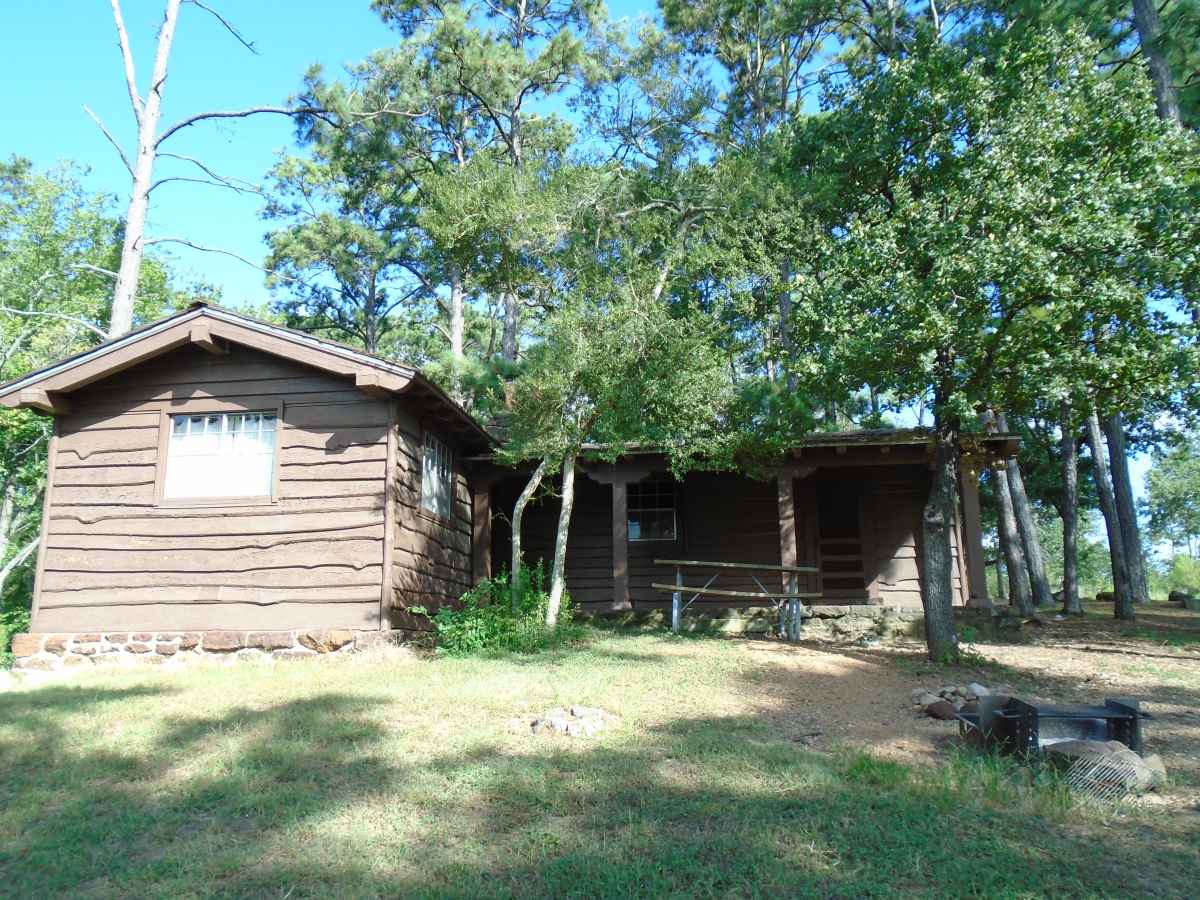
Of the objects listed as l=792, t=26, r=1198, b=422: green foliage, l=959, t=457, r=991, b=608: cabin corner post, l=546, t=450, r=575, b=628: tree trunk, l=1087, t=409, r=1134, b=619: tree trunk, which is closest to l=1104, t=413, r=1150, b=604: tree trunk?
l=1087, t=409, r=1134, b=619: tree trunk

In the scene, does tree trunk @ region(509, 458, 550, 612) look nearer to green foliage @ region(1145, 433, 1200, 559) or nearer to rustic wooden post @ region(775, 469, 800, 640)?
rustic wooden post @ region(775, 469, 800, 640)

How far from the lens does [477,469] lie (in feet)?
47.7

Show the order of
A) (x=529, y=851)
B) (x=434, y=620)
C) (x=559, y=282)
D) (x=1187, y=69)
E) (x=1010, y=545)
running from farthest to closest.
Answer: (x=1010, y=545) < (x=1187, y=69) < (x=559, y=282) < (x=434, y=620) < (x=529, y=851)

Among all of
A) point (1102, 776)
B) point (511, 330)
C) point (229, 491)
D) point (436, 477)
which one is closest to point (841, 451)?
point (436, 477)

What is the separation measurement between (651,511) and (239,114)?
1149cm

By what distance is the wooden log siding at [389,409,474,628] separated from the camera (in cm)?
1102

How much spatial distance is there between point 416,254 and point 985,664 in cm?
2081

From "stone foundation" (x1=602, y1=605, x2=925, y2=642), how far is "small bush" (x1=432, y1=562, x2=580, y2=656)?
292 centimetres

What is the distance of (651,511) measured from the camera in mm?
15820

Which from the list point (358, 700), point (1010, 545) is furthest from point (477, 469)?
point (1010, 545)

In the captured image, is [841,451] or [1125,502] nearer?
[841,451]

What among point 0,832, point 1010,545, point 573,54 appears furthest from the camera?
→ point 573,54

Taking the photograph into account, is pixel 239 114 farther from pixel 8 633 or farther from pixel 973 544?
pixel 973 544

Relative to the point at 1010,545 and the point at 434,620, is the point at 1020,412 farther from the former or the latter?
the point at 1010,545
